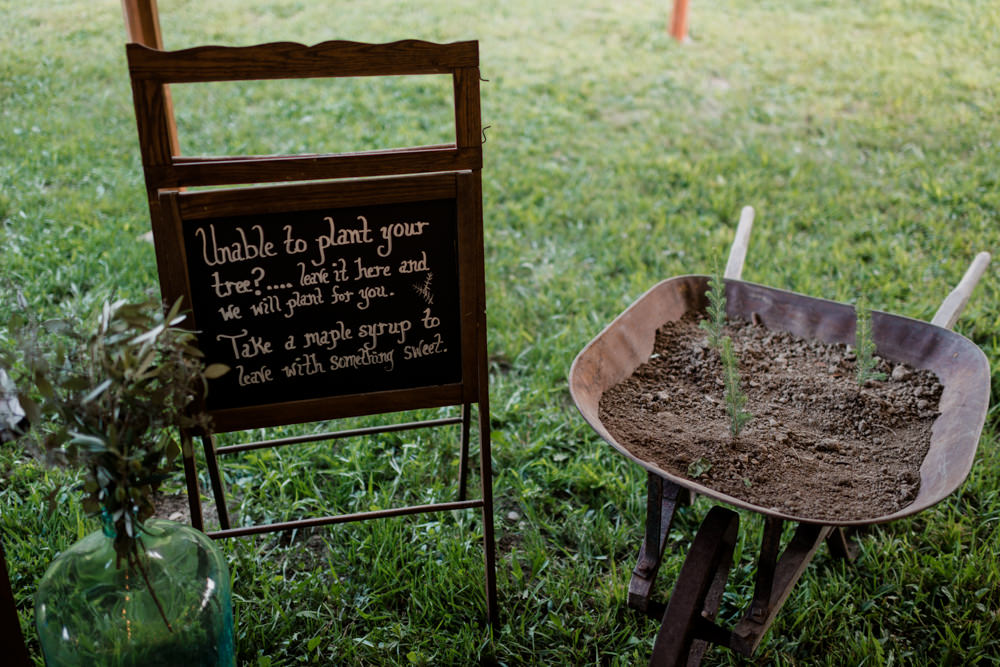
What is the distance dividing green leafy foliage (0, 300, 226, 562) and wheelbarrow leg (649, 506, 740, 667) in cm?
109

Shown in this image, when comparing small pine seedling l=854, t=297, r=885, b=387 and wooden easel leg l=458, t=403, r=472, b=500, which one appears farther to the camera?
wooden easel leg l=458, t=403, r=472, b=500

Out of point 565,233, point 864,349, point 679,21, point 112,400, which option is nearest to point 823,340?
point 864,349

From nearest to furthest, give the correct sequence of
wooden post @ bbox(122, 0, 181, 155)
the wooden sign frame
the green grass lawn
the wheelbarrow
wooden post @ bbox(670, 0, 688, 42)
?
1. the wooden sign frame
2. the wheelbarrow
3. the green grass lawn
4. wooden post @ bbox(122, 0, 181, 155)
5. wooden post @ bbox(670, 0, 688, 42)

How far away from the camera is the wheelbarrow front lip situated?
1789mm

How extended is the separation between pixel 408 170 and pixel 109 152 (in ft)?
13.5

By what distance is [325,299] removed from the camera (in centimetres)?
197

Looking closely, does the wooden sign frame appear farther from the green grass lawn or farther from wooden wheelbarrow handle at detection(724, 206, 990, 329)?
wooden wheelbarrow handle at detection(724, 206, 990, 329)

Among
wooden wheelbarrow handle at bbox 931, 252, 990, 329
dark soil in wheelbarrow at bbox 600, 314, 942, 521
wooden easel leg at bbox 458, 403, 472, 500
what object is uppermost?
wooden wheelbarrow handle at bbox 931, 252, 990, 329

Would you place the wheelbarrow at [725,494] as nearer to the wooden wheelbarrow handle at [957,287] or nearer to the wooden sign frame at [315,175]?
the wooden wheelbarrow handle at [957,287]

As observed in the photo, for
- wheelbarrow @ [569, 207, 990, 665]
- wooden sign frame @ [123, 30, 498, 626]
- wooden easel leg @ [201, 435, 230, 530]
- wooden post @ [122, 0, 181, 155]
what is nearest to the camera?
wooden sign frame @ [123, 30, 498, 626]

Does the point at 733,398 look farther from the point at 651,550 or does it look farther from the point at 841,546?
the point at 841,546

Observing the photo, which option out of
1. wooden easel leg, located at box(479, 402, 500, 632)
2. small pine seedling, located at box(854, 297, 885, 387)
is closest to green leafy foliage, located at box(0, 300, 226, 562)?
wooden easel leg, located at box(479, 402, 500, 632)

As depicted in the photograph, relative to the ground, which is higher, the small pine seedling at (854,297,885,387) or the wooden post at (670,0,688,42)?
the wooden post at (670,0,688,42)

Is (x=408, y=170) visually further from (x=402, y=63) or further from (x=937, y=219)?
(x=937, y=219)
